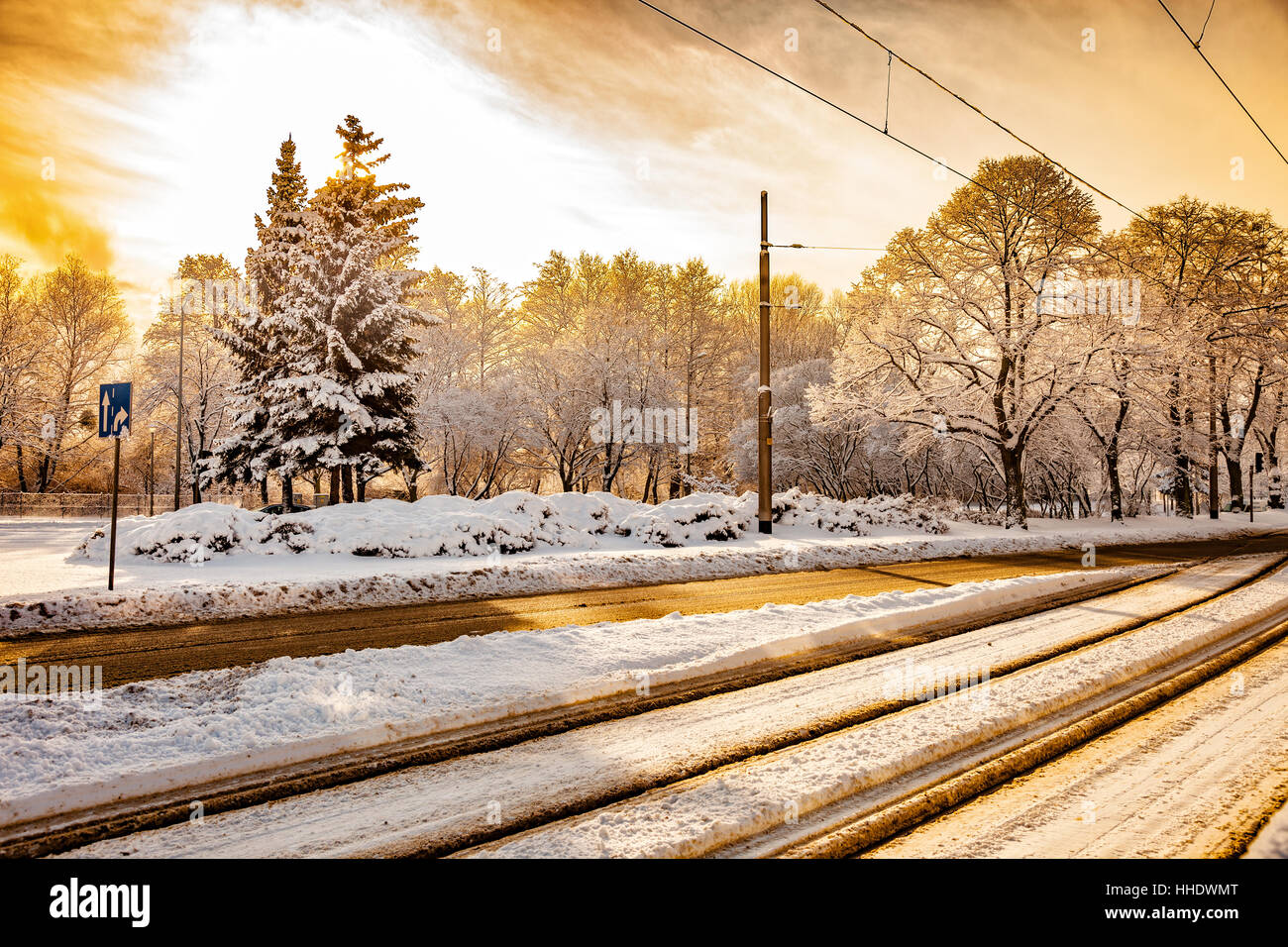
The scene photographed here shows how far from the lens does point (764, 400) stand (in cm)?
2083

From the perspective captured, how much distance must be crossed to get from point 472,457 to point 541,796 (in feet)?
149

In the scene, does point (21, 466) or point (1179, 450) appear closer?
point (1179, 450)

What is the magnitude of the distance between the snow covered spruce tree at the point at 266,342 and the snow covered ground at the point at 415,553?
7730mm

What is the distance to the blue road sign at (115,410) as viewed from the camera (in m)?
10.9

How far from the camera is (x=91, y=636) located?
830cm

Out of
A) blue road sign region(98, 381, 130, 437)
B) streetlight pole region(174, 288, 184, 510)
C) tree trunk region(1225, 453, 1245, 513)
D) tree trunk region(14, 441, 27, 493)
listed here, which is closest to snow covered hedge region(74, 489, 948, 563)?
blue road sign region(98, 381, 130, 437)

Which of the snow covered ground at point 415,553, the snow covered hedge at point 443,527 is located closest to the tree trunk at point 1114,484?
the snow covered ground at point 415,553

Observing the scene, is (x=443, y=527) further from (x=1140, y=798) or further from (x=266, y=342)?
(x=266, y=342)

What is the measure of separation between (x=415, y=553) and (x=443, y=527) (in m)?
1.13

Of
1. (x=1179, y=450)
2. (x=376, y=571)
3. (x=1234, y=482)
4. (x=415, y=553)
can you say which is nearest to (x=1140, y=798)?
(x=376, y=571)

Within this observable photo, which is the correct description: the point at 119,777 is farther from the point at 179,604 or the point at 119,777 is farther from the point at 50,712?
the point at 179,604

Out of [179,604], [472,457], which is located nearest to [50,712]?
[179,604]

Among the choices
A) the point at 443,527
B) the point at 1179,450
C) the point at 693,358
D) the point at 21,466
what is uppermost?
the point at 693,358

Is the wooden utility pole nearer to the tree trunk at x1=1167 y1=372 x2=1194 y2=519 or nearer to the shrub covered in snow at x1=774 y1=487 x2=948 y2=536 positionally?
the shrub covered in snow at x1=774 y1=487 x2=948 y2=536
